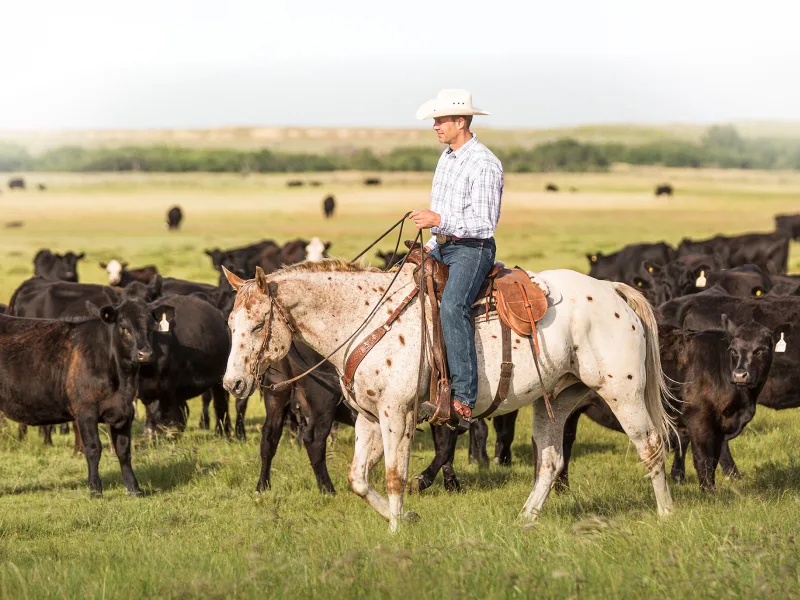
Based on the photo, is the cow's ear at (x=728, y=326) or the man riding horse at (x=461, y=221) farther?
the cow's ear at (x=728, y=326)

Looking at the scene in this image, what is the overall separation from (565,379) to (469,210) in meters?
1.48

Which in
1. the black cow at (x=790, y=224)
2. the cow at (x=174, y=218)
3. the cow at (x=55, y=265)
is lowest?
the cow at (x=174, y=218)

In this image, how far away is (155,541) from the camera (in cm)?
723

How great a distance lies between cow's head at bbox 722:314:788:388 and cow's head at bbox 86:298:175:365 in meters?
5.07

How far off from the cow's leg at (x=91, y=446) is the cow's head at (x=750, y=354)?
17.9 feet

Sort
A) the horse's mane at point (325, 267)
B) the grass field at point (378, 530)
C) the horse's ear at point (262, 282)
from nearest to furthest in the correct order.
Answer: the grass field at point (378, 530) → the horse's ear at point (262, 282) → the horse's mane at point (325, 267)

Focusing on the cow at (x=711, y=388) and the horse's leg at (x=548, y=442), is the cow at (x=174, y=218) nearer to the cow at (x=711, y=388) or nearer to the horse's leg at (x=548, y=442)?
the cow at (x=711, y=388)

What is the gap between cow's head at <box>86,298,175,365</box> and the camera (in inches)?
389

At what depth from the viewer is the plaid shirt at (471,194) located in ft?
23.4

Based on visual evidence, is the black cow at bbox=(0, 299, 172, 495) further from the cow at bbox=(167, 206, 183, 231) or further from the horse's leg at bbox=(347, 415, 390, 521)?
the cow at bbox=(167, 206, 183, 231)

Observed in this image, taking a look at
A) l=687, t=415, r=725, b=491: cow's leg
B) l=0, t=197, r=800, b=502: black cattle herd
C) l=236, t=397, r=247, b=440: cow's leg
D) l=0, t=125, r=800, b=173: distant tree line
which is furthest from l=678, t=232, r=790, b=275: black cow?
l=0, t=125, r=800, b=173: distant tree line

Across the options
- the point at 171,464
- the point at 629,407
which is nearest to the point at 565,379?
the point at 629,407

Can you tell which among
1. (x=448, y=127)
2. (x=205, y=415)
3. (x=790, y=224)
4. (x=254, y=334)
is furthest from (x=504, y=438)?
(x=790, y=224)

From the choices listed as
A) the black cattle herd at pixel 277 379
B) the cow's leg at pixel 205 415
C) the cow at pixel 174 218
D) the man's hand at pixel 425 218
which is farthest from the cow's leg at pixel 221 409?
the cow at pixel 174 218
